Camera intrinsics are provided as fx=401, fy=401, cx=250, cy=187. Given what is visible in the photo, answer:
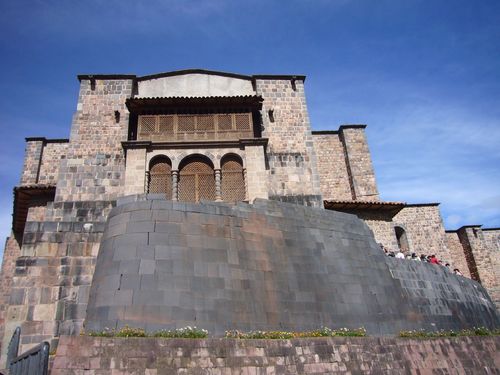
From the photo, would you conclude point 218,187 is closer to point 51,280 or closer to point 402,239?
point 51,280

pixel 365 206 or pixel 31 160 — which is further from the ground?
pixel 31 160

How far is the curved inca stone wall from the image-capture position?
35.4ft

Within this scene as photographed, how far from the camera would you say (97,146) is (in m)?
20.1

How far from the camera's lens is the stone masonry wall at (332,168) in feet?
90.6

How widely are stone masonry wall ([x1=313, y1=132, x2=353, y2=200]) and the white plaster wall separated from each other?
8.45 m

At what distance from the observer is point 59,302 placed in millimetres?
12477

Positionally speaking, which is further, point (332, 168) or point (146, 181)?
point (332, 168)

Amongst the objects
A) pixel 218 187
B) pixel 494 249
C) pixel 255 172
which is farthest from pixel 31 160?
pixel 494 249

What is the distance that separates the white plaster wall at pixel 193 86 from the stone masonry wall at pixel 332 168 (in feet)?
27.7

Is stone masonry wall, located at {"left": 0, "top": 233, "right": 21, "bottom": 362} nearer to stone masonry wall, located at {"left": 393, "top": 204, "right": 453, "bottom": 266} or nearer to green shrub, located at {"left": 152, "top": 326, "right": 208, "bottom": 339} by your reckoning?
green shrub, located at {"left": 152, "top": 326, "right": 208, "bottom": 339}

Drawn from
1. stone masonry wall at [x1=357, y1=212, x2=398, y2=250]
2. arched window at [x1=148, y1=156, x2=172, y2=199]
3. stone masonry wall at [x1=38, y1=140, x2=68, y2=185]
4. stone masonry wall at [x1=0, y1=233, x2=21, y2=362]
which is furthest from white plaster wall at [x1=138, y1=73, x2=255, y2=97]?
stone masonry wall at [x1=0, y1=233, x2=21, y2=362]

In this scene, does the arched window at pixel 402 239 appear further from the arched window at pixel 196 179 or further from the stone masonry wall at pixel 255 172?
the arched window at pixel 196 179

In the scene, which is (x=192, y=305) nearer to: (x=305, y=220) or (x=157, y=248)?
(x=157, y=248)

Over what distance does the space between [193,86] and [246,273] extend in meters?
13.1
